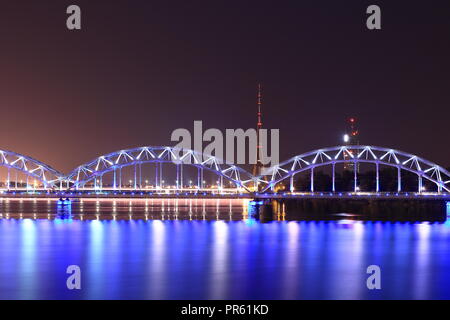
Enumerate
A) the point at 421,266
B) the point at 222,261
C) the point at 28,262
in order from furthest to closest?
1. the point at 222,261
2. the point at 28,262
3. the point at 421,266

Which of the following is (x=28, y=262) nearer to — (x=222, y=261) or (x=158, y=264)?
(x=158, y=264)

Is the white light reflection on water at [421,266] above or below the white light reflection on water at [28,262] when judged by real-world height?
below

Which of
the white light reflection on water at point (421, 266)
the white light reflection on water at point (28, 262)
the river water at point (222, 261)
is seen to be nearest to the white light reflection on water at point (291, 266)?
the river water at point (222, 261)

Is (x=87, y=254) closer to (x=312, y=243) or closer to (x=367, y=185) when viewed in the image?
(x=312, y=243)

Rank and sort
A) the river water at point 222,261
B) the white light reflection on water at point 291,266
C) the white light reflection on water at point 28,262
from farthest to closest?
1. the white light reflection on water at point 291,266
2. the river water at point 222,261
3. the white light reflection on water at point 28,262

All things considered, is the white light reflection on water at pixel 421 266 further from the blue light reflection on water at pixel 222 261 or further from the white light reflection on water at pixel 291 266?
the white light reflection on water at pixel 291 266

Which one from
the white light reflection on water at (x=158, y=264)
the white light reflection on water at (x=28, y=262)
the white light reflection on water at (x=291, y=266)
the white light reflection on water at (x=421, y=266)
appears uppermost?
the white light reflection on water at (x=28, y=262)

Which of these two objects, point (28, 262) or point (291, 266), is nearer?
point (291, 266)

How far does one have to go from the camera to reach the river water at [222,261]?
3269 centimetres

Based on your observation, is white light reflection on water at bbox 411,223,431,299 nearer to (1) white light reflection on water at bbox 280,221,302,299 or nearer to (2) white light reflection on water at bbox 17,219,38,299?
(1) white light reflection on water at bbox 280,221,302,299

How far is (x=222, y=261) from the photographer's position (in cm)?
4316

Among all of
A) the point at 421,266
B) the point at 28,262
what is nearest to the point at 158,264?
the point at 28,262

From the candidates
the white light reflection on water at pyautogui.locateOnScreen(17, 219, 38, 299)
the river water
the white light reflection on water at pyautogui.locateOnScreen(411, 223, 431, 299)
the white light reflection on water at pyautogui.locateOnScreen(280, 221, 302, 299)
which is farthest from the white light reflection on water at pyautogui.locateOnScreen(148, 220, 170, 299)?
the white light reflection on water at pyautogui.locateOnScreen(411, 223, 431, 299)
